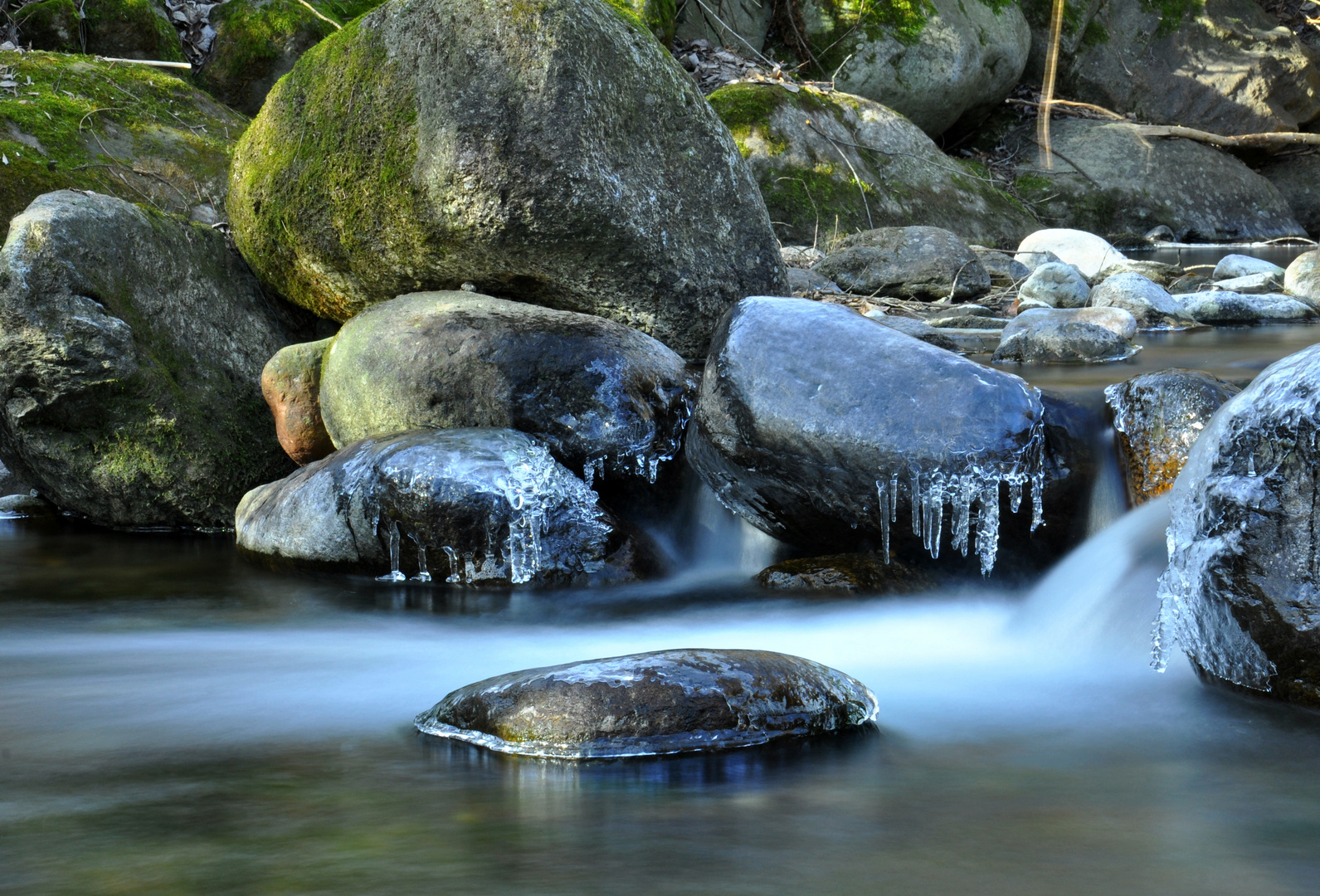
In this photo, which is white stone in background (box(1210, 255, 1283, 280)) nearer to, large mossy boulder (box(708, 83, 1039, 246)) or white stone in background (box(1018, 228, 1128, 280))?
white stone in background (box(1018, 228, 1128, 280))

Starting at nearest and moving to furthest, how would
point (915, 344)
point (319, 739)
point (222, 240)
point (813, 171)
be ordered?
point (319, 739) < point (915, 344) < point (222, 240) < point (813, 171)

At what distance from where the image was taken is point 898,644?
4.00 metres

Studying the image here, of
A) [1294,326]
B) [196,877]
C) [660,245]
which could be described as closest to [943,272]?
[1294,326]

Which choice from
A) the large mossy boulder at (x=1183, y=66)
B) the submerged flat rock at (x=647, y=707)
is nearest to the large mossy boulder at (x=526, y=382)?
the submerged flat rock at (x=647, y=707)

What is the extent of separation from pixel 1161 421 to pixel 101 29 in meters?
8.41

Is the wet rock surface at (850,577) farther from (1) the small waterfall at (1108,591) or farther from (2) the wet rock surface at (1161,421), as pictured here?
(2) the wet rock surface at (1161,421)

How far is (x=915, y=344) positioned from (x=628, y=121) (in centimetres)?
194

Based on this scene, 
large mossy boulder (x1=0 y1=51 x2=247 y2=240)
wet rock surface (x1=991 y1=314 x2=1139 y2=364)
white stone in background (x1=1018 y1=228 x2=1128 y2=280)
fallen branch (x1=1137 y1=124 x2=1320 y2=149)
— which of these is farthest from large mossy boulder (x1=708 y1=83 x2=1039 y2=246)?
large mossy boulder (x1=0 y1=51 x2=247 y2=240)

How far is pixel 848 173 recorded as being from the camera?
12250 mm

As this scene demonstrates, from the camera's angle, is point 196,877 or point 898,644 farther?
point 898,644

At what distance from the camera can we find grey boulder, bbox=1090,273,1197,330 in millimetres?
8125

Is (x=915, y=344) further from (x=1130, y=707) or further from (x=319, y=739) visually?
(x=319, y=739)

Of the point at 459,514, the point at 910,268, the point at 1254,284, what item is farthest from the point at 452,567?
the point at 1254,284

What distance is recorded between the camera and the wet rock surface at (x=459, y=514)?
471cm
